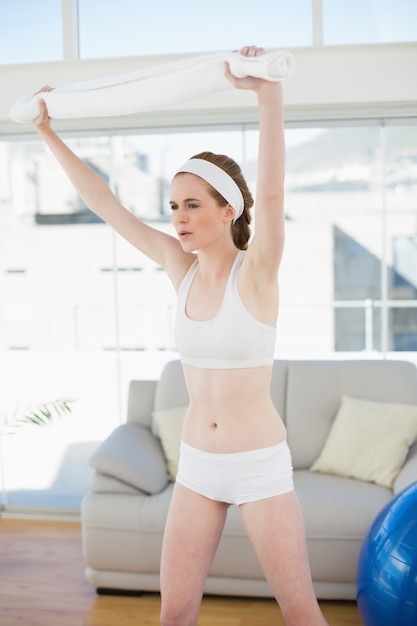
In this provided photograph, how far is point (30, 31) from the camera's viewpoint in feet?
14.4

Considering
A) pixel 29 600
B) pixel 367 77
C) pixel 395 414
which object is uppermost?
pixel 367 77

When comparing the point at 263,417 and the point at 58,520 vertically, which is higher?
the point at 263,417

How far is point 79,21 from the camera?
4.36 metres

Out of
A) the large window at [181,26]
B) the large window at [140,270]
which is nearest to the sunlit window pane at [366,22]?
the large window at [181,26]

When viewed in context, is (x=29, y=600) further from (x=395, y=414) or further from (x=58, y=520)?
(x=395, y=414)

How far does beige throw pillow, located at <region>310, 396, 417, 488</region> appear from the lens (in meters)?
3.48

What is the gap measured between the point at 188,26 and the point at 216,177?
266cm

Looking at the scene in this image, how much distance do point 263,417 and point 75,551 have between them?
2489 mm

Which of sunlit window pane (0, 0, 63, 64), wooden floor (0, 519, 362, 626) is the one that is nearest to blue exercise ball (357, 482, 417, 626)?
wooden floor (0, 519, 362, 626)

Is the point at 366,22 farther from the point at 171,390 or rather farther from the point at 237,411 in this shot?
the point at 237,411

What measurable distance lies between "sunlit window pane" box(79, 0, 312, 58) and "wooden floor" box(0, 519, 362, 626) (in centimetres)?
271

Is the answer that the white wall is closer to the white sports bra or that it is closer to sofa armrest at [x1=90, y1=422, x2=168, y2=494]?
sofa armrest at [x1=90, y1=422, x2=168, y2=494]

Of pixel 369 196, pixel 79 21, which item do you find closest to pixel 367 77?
pixel 369 196

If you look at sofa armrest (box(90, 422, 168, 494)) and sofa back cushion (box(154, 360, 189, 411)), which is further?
sofa back cushion (box(154, 360, 189, 411))
